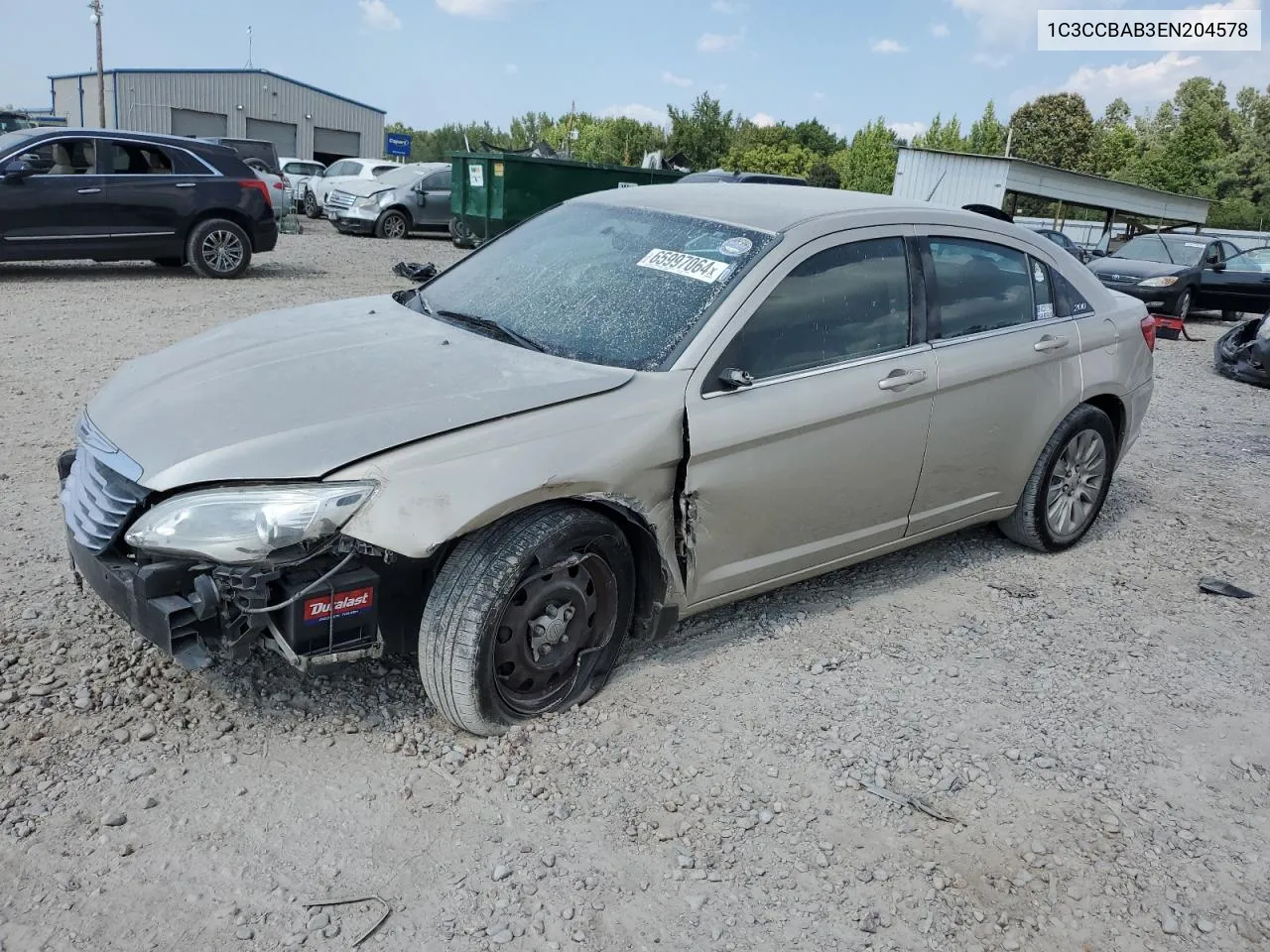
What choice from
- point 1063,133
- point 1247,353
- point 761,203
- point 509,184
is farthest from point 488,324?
point 1063,133

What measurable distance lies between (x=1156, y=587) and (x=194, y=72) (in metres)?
51.6

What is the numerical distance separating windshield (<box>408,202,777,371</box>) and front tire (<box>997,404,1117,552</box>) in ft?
6.72

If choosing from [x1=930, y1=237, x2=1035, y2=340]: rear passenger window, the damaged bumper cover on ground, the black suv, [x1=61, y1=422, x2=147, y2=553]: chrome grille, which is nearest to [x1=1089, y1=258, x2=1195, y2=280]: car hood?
the damaged bumper cover on ground

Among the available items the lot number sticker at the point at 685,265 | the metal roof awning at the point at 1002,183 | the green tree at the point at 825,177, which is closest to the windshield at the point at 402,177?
the metal roof awning at the point at 1002,183

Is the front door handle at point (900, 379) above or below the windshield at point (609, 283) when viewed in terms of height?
below

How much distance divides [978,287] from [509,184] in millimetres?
14021

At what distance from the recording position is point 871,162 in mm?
50406

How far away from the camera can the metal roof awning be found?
26.2 meters

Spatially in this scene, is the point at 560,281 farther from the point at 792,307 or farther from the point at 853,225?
the point at 853,225

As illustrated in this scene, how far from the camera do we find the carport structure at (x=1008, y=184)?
26234 millimetres

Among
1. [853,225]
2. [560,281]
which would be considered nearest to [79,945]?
[560,281]

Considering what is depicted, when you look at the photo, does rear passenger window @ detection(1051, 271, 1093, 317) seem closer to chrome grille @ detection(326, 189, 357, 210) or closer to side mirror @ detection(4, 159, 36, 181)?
side mirror @ detection(4, 159, 36, 181)

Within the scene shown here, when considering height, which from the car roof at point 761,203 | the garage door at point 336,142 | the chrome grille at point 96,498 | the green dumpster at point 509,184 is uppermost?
the garage door at point 336,142

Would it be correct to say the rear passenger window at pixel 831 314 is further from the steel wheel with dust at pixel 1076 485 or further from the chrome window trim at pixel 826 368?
the steel wheel with dust at pixel 1076 485
